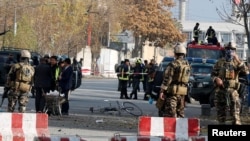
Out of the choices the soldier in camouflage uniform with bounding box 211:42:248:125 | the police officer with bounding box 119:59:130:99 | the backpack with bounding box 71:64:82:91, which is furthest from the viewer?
the police officer with bounding box 119:59:130:99

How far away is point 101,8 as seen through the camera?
96688mm

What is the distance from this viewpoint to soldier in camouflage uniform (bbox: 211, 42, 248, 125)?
16.5 m

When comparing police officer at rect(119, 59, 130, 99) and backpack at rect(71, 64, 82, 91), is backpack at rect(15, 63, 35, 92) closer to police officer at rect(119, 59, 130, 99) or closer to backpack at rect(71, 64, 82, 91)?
backpack at rect(71, 64, 82, 91)

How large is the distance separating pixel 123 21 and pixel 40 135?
89.6 metres

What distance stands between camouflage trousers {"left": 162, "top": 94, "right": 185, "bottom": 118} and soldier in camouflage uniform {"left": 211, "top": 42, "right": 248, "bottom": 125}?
0.69 m

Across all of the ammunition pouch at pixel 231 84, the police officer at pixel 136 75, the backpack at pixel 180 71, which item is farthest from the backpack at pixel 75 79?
the ammunition pouch at pixel 231 84

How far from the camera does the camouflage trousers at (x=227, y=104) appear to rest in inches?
650

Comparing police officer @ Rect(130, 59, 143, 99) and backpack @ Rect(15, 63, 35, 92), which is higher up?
backpack @ Rect(15, 63, 35, 92)

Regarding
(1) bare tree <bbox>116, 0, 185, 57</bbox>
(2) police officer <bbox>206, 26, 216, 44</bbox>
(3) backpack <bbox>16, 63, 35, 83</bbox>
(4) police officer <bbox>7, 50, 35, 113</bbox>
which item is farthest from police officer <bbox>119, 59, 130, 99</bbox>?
(1) bare tree <bbox>116, 0, 185, 57</bbox>

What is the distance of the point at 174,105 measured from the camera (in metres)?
16.4

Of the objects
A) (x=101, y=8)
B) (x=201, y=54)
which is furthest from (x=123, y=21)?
(x=201, y=54)

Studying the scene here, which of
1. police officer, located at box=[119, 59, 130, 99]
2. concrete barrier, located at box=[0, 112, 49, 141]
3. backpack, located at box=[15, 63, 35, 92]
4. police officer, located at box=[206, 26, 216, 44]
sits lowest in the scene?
police officer, located at box=[119, 59, 130, 99]

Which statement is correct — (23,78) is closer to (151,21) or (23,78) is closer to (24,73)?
(24,73)

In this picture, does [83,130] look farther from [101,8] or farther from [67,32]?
[101,8]
